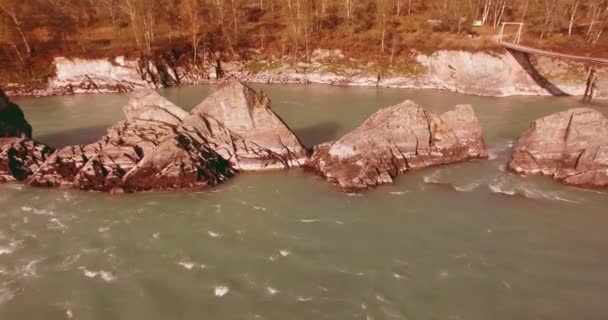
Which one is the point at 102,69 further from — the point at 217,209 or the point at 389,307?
the point at 389,307

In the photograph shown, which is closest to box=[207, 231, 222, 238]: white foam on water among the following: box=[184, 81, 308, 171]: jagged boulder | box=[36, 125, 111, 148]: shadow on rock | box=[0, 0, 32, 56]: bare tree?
box=[184, 81, 308, 171]: jagged boulder

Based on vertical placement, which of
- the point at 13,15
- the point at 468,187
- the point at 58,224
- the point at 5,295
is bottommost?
the point at 5,295

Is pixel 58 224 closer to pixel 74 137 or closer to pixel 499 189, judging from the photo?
pixel 74 137

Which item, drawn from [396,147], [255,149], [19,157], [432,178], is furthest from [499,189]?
[19,157]

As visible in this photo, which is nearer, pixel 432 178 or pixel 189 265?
pixel 189 265

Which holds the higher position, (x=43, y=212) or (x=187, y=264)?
(x=43, y=212)
